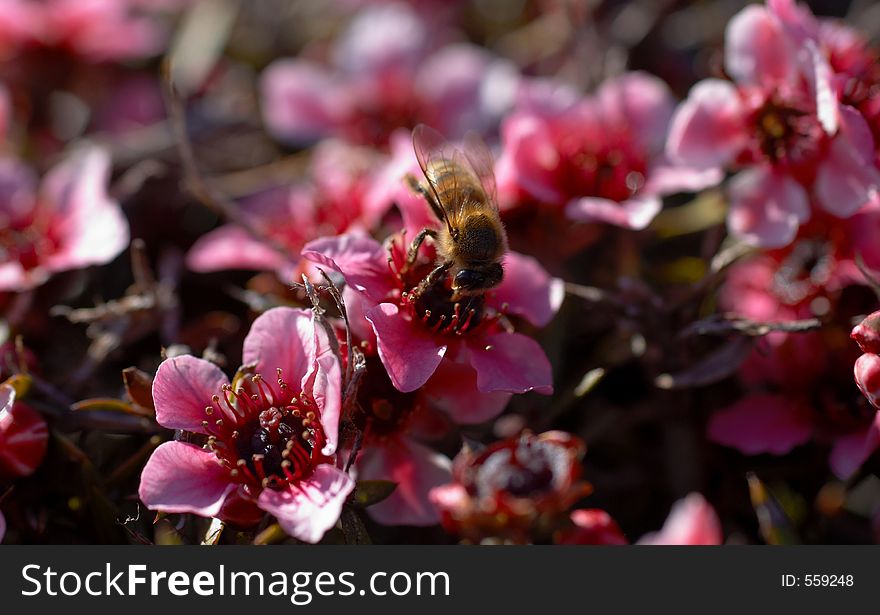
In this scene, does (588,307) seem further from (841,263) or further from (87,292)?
(87,292)

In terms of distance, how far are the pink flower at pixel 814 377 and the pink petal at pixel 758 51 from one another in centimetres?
25

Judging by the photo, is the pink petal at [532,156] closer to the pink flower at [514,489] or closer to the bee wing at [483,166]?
the bee wing at [483,166]

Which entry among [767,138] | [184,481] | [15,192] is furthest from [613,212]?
[15,192]

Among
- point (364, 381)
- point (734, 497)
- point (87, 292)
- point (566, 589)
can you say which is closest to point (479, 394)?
point (364, 381)

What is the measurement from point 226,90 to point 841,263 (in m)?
1.48

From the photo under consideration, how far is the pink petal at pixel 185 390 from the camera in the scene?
117cm

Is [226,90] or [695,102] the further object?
[226,90]

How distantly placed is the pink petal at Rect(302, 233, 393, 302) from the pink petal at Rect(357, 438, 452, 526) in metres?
0.23

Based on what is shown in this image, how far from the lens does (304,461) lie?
1185 mm

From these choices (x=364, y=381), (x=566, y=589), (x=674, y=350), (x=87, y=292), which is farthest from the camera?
(x=87, y=292)

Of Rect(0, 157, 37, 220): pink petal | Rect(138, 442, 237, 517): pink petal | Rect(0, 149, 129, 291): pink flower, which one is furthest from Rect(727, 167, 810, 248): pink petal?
Rect(0, 157, 37, 220): pink petal

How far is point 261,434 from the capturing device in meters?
1.23

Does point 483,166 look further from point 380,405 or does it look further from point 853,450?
point 853,450

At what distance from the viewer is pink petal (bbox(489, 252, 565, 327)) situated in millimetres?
1349
